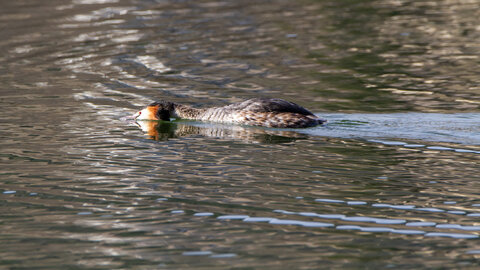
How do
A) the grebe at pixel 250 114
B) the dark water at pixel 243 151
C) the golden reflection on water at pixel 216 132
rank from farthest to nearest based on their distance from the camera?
the grebe at pixel 250 114 → the golden reflection on water at pixel 216 132 → the dark water at pixel 243 151

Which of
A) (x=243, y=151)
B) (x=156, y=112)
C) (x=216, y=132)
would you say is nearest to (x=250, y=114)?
(x=216, y=132)

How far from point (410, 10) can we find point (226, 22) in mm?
6927

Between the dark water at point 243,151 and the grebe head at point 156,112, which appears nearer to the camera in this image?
the dark water at point 243,151

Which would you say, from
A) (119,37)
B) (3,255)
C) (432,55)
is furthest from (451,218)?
(119,37)

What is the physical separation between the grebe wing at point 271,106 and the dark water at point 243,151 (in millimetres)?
418

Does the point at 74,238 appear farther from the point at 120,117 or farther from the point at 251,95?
the point at 251,95

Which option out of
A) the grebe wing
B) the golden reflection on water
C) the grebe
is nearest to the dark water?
the golden reflection on water

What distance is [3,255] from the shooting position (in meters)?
7.07

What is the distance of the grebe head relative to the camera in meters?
14.0

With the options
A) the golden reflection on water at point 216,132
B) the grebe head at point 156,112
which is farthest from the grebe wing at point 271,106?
the grebe head at point 156,112

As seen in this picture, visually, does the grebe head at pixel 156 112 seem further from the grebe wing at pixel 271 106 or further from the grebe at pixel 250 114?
the grebe wing at pixel 271 106

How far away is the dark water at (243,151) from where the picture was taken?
7168mm

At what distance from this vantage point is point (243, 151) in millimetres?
11258

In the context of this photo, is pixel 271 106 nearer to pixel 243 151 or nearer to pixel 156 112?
pixel 243 151
